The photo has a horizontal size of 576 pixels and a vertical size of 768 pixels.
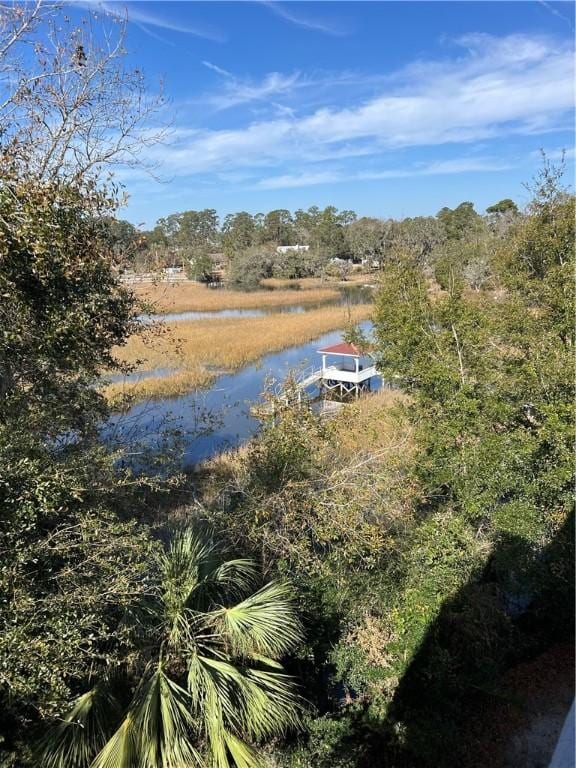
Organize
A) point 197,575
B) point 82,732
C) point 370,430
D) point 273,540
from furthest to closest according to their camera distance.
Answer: point 370,430 → point 273,540 → point 197,575 → point 82,732

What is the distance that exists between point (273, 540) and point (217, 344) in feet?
71.5

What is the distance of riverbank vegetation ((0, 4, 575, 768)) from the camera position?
3.82 m

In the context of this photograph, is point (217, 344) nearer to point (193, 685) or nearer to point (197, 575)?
point (197, 575)

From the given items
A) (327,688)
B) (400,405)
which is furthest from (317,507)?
(400,405)

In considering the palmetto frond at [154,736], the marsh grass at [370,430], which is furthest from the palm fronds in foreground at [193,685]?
the marsh grass at [370,430]

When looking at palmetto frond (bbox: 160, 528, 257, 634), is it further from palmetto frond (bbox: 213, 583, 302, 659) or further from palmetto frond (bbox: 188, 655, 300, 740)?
palmetto frond (bbox: 188, 655, 300, 740)

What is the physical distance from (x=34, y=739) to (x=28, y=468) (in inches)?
83.1

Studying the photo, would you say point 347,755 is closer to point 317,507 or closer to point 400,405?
point 317,507

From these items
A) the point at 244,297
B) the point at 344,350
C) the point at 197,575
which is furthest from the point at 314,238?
the point at 197,575

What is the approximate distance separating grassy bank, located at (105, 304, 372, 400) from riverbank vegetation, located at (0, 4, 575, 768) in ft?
33.5

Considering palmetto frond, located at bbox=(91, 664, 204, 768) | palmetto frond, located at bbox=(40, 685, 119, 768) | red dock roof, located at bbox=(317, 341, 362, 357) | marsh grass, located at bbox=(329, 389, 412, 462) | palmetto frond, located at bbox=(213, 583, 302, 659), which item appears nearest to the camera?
palmetto frond, located at bbox=(91, 664, 204, 768)

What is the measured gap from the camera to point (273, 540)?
6406mm

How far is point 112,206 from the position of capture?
466 cm

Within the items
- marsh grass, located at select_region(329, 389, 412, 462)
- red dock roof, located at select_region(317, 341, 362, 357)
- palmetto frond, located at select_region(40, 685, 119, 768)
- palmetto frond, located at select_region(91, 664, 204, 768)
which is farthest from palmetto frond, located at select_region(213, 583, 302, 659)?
red dock roof, located at select_region(317, 341, 362, 357)
